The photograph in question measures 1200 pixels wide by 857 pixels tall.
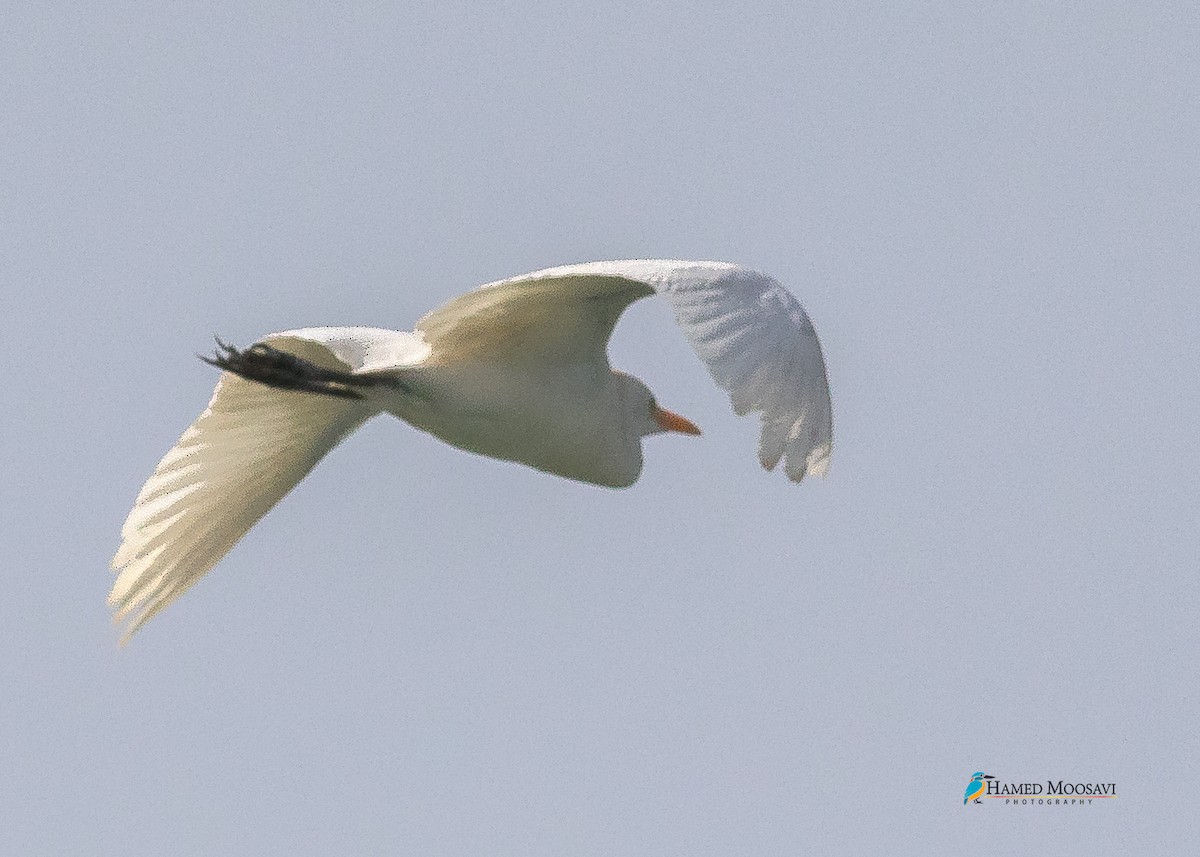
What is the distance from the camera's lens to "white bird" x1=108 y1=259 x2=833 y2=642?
384 inches

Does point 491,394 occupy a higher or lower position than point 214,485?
higher

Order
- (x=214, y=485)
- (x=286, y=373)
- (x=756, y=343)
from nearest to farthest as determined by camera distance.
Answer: (x=756, y=343)
(x=286, y=373)
(x=214, y=485)

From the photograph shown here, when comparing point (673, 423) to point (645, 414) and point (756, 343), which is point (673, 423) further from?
point (756, 343)

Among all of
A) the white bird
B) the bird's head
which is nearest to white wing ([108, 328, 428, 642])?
the white bird

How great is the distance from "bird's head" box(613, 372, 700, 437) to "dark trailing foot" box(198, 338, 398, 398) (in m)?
1.49

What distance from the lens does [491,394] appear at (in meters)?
12.0

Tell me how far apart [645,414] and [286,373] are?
2233mm

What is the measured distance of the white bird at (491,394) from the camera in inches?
384

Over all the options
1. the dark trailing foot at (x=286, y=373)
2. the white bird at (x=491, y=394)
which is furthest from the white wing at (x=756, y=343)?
the dark trailing foot at (x=286, y=373)

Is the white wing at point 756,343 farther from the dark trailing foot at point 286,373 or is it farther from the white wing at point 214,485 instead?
the white wing at point 214,485

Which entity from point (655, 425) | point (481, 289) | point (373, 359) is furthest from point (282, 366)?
point (655, 425)

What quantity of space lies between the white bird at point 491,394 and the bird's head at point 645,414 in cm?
1

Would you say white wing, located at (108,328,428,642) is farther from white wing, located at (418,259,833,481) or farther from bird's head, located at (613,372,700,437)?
white wing, located at (418,259,833,481)

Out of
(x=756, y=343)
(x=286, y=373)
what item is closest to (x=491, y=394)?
(x=286, y=373)
